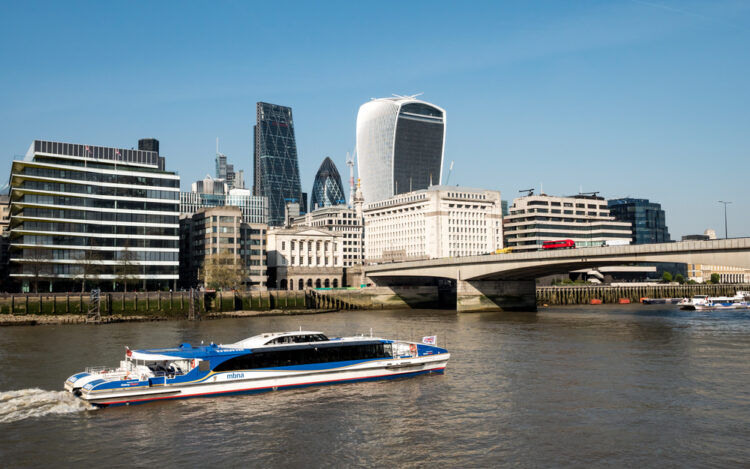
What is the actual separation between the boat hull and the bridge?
1759 inches

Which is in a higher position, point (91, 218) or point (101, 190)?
point (101, 190)

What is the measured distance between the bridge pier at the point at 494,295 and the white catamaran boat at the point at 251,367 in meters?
68.8

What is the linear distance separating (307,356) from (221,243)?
394ft

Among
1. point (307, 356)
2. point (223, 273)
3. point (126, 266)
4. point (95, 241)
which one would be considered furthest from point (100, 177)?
point (307, 356)

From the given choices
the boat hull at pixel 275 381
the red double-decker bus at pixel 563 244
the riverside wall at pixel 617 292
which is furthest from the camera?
the riverside wall at pixel 617 292

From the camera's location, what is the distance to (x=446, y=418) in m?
34.0

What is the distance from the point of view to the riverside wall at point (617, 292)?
154875mm

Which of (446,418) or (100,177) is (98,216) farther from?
(446,418)

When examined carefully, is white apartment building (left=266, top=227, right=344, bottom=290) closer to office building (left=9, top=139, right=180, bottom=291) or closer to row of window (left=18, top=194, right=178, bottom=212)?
office building (left=9, top=139, right=180, bottom=291)

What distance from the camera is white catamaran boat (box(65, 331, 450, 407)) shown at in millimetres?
37781

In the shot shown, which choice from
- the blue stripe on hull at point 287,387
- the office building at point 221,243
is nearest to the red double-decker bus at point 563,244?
the blue stripe on hull at point 287,387

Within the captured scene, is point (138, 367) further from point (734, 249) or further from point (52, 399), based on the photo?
point (734, 249)

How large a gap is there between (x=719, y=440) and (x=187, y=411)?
26.7m

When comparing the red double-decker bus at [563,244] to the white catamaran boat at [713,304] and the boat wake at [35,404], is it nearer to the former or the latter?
the white catamaran boat at [713,304]
